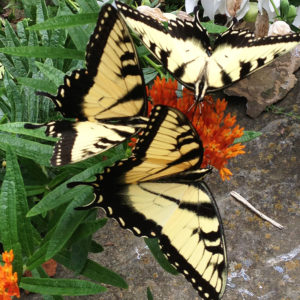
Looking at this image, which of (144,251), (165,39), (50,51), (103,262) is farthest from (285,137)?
(50,51)

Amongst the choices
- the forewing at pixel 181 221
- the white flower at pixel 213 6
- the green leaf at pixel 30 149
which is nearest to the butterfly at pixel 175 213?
the forewing at pixel 181 221

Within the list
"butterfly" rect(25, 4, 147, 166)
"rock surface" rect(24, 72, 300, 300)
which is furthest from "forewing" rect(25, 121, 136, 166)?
"rock surface" rect(24, 72, 300, 300)

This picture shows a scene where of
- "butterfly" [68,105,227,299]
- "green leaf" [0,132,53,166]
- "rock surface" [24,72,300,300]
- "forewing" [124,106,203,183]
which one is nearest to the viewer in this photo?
"forewing" [124,106,203,183]

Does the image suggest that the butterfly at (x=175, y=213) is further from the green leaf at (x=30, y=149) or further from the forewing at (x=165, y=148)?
the green leaf at (x=30, y=149)

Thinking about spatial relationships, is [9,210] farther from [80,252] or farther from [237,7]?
[237,7]

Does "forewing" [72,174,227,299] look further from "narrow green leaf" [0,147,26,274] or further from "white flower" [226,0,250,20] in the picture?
"white flower" [226,0,250,20]

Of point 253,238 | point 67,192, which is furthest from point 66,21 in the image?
point 253,238
